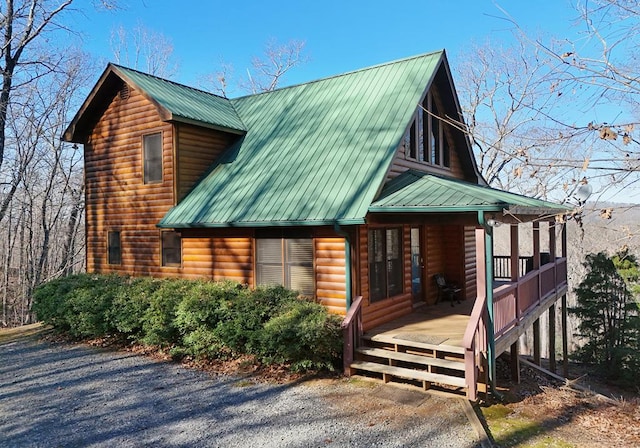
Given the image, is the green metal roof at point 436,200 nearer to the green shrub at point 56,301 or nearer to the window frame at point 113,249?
the window frame at point 113,249

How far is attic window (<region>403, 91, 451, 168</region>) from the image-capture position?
10.9 metres

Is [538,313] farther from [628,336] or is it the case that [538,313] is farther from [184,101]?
[184,101]

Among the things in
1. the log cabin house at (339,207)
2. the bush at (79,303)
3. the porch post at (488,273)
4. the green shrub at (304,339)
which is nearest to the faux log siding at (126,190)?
the log cabin house at (339,207)

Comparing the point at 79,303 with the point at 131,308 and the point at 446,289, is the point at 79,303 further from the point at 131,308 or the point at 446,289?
the point at 446,289

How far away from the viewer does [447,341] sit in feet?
24.7

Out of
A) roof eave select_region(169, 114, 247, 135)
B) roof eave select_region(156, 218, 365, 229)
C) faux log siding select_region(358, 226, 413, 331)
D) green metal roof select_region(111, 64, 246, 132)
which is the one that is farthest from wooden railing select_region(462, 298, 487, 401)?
green metal roof select_region(111, 64, 246, 132)

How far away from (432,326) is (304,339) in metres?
2.87

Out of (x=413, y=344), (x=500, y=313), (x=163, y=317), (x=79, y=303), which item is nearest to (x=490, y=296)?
(x=500, y=313)

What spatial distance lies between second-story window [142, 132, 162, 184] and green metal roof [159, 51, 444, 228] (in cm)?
136

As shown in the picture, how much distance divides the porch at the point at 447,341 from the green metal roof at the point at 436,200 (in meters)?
1.25

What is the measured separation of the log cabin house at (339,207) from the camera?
7.70 m

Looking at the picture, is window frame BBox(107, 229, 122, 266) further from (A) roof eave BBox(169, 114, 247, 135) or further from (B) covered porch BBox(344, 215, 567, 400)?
(B) covered porch BBox(344, 215, 567, 400)

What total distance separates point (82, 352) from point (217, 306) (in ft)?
12.3

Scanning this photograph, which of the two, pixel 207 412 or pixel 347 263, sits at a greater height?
pixel 347 263
